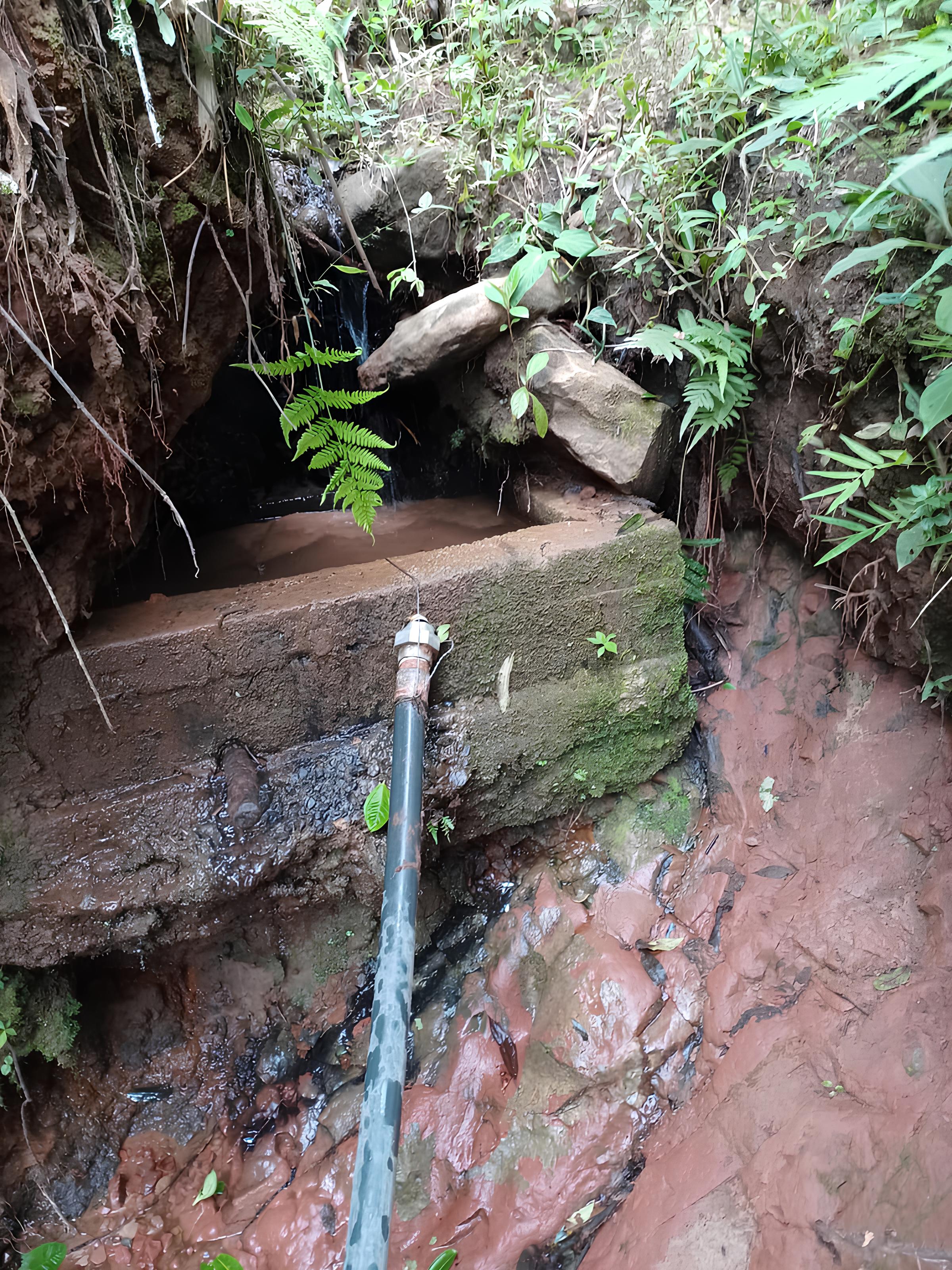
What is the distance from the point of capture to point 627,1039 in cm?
231

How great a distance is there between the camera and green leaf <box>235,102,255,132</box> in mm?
1902

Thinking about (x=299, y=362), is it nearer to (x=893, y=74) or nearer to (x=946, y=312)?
(x=893, y=74)

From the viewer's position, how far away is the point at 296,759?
241 centimetres

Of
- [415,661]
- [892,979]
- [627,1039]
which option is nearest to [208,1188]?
[627,1039]

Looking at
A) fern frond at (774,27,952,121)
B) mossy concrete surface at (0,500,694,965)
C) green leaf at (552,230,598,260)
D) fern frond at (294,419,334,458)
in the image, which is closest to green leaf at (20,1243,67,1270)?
mossy concrete surface at (0,500,694,965)

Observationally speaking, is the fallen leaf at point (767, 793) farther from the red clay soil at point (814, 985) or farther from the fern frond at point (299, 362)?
the fern frond at point (299, 362)

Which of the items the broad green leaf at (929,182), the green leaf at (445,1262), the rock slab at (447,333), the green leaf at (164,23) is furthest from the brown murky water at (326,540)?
the green leaf at (445,1262)

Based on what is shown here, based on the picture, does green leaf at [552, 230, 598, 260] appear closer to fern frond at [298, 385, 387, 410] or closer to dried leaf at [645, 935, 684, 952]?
fern frond at [298, 385, 387, 410]

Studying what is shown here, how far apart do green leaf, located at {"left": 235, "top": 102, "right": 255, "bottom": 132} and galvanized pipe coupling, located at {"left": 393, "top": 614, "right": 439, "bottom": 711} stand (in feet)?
5.08

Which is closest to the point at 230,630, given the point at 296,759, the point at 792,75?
the point at 296,759

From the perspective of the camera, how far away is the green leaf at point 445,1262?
1938 mm

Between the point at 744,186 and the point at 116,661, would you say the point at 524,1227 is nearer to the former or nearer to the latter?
the point at 116,661

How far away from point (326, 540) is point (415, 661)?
1.37 meters

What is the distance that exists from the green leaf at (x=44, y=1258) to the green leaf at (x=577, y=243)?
161 inches
